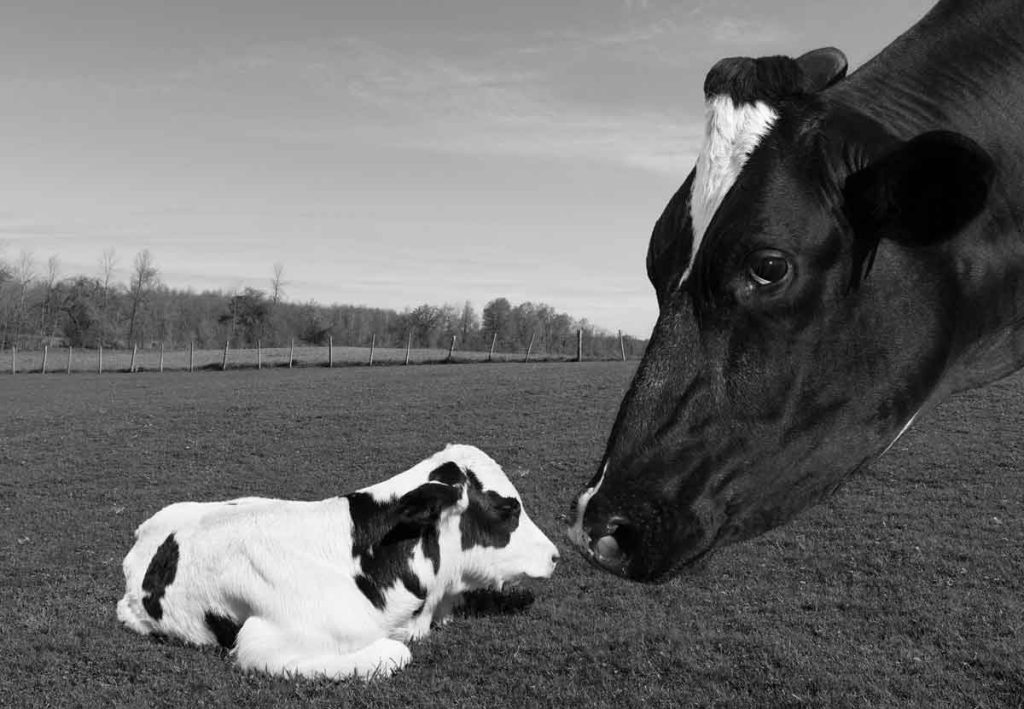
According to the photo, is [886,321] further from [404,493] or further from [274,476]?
[274,476]

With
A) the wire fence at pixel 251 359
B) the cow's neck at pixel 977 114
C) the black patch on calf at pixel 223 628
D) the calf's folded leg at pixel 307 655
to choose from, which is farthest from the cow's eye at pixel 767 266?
the wire fence at pixel 251 359

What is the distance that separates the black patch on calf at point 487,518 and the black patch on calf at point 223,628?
1.96 metres

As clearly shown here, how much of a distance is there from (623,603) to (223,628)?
138 inches

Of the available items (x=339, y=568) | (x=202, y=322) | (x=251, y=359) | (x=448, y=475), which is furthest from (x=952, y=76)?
(x=202, y=322)

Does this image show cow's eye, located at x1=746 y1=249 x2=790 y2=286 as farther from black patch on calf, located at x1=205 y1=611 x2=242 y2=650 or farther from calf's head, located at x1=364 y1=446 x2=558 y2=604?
black patch on calf, located at x1=205 y1=611 x2=242 y2=650

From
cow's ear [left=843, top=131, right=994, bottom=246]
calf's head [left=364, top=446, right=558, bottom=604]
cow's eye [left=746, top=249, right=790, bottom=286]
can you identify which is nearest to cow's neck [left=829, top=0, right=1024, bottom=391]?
cow's ear [left=843, top=131, right=994, bottom=246]

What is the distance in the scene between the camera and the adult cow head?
1814 mm

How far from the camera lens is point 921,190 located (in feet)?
5.84

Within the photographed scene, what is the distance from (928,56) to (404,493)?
5.71m

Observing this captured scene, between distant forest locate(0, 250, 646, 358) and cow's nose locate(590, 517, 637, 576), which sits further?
distant forest locate(0, 250, 646, 358)

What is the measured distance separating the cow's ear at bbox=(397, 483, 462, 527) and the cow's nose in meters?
5.22

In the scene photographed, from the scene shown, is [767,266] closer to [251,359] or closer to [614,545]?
[614,545]

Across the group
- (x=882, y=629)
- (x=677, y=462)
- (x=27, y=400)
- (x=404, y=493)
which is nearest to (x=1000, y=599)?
(x=882, y=629)

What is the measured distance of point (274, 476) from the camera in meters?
15.9
